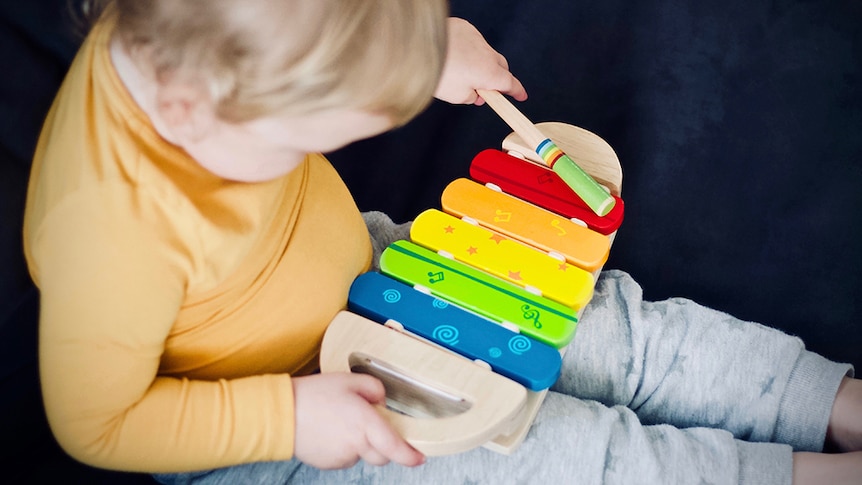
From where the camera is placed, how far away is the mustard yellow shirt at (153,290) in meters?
0.47

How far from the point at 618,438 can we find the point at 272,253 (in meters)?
0.32

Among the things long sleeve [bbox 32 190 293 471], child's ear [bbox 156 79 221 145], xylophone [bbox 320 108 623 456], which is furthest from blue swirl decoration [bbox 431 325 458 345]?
child's ear [bbox 156 79 221 145]

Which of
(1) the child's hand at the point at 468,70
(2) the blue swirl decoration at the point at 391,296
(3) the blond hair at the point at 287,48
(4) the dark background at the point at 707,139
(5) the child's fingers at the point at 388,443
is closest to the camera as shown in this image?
(3) the blond hair at the point at 287,48

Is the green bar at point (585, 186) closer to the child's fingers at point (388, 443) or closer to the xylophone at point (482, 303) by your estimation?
the xylophone at point (482, 303)

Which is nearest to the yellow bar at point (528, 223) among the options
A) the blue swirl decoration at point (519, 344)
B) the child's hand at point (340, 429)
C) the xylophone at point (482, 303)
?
the xylophone at point (482, 303)

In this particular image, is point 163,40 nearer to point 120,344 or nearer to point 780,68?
point 120,344

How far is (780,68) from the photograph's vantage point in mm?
1008

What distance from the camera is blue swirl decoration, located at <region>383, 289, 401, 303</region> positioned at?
2.12ft

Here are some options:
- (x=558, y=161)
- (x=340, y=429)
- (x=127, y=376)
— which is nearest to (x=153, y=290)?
(x=127, y=376)

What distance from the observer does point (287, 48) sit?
16.6 inches

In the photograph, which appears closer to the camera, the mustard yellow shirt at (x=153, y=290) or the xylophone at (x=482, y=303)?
the mustard yellow shirt at (x=153, y=290)

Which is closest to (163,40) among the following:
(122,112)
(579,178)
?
(122,112)

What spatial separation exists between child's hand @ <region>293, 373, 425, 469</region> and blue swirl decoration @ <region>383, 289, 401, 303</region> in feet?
0.32

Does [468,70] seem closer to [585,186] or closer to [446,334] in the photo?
[585,186]
